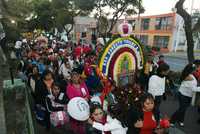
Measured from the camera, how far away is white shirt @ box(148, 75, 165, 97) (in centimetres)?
574

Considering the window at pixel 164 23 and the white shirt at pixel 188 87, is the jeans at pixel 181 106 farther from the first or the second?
the window at pixel 164 23

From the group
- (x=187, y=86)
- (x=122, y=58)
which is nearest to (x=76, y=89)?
(x=122, y=58)

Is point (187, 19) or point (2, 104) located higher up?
point (187, 19)

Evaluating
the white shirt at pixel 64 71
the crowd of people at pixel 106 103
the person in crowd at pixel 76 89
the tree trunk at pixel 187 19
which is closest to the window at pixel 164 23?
the tree trunk at pixel 187 19

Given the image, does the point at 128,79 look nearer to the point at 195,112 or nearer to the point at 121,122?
the point at 121,122

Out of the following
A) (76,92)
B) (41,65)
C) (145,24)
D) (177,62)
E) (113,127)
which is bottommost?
(177,62)

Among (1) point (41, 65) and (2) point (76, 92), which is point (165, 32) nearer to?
(1) point (41, 65)

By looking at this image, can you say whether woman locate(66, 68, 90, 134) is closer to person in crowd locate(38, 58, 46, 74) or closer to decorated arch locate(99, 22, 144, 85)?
decorated arch locate(99, 22, 144, 85)

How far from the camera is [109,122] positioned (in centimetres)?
404

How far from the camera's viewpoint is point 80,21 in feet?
113

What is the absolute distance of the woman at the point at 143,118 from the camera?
3.79m

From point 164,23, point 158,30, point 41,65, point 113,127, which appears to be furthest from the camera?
point 158,30

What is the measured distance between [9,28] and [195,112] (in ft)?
47.5

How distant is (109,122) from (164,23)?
1454 inches
